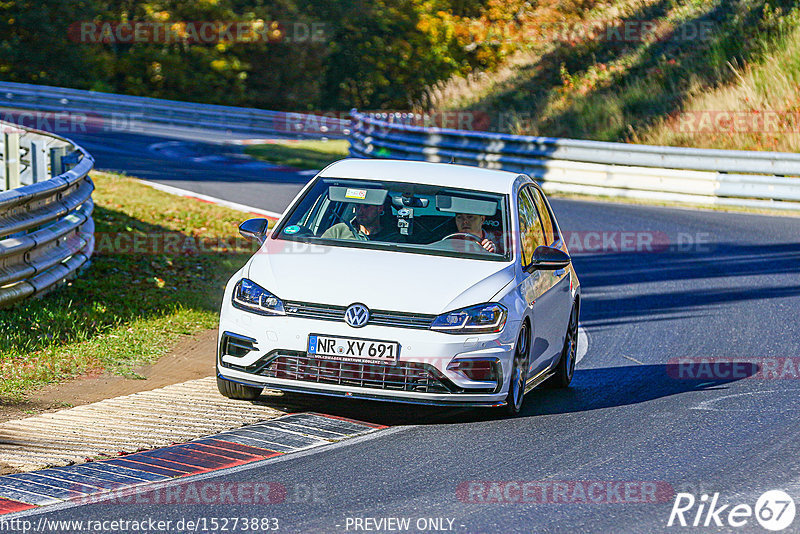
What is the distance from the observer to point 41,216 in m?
10.5

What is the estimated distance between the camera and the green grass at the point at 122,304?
9.01m

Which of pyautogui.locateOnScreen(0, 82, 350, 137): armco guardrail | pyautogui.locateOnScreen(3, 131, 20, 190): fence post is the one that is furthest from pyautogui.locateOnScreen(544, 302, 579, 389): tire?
pyautogui.locateOnScreen(0, 82, 350, 137): armco guardrail

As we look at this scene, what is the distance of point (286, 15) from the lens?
51.8 m

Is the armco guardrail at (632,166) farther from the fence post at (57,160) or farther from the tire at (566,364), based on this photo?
the tire at (566,364)

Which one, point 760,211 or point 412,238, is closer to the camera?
point 412,238

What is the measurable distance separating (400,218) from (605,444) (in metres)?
2.25

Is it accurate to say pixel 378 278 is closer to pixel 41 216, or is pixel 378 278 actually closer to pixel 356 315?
pixel 356 315

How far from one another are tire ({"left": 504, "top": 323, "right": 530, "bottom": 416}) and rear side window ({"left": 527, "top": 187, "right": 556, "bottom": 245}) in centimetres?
160

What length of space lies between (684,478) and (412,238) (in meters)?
2.71

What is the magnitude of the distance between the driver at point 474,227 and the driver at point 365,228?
0.46 metres

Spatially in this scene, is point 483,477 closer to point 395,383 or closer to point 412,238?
point 395,383

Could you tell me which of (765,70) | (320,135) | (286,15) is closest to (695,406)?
(765,70)

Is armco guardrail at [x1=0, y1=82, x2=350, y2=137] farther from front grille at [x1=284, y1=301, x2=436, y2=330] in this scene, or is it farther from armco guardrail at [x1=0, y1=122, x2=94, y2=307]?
front grille at [x1=284, y1=301, x2=436, y2=330]

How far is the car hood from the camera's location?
23.8 ft
